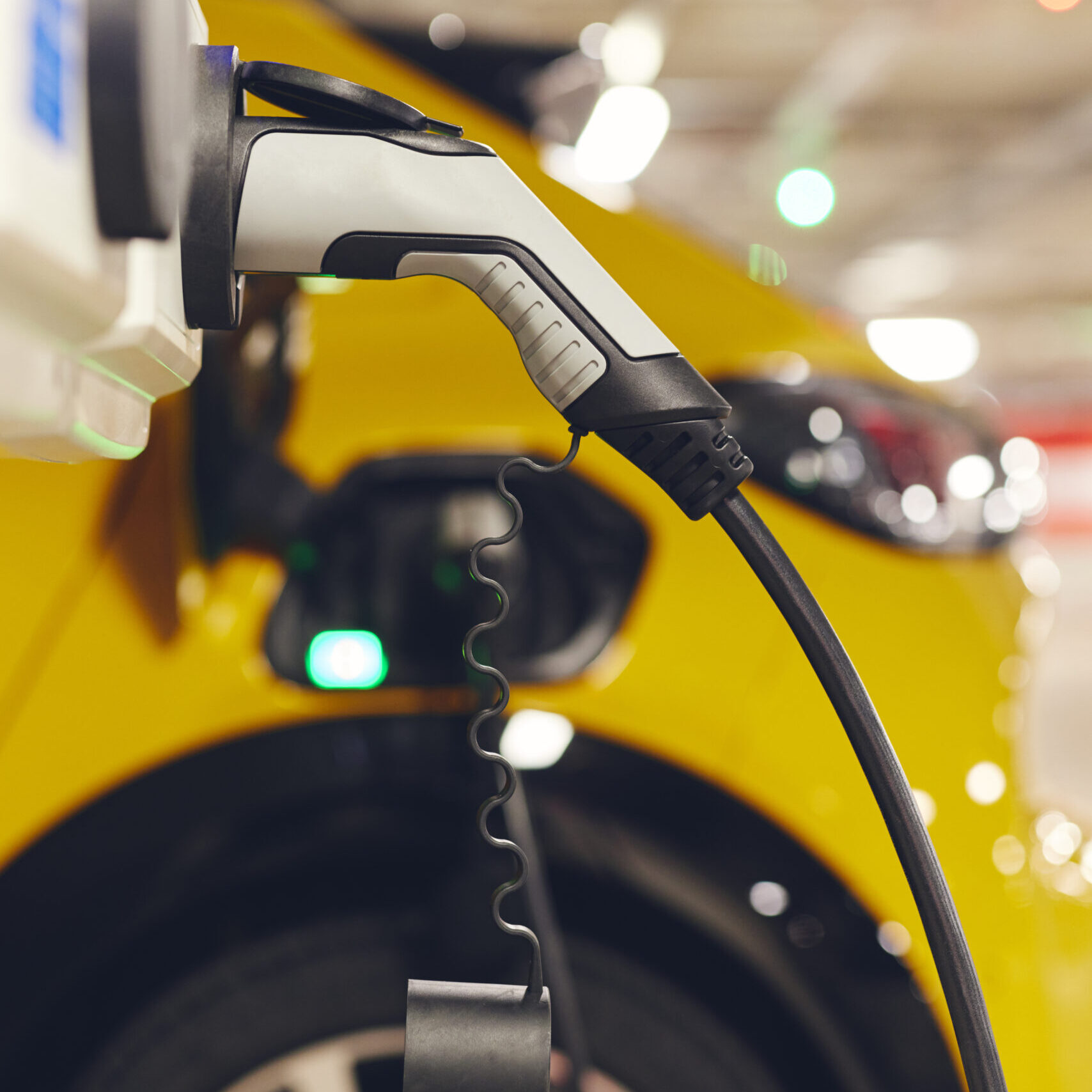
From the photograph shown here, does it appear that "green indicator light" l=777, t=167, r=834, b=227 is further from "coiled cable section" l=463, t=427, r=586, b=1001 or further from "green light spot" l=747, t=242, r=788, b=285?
"coiled cable section" l=463, t=427, r=586, b=1001

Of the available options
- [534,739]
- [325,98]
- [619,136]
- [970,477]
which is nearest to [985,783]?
[970,477]

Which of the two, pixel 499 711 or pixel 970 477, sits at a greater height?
pixel 970 477

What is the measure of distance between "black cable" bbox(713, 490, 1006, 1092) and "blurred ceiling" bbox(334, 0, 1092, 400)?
3.04 m

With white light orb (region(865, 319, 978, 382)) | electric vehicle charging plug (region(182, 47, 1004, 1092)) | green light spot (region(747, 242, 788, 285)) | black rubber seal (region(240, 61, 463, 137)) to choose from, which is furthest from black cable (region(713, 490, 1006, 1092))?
white light orb (region(865, 319, 978, 382))

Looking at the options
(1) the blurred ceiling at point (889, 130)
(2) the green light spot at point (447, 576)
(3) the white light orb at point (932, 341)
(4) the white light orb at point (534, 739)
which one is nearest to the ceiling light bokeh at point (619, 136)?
(2) the green light spot at point (447, 576)

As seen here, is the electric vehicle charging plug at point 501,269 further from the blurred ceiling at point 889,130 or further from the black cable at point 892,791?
the blurred ceiling at point 889,130

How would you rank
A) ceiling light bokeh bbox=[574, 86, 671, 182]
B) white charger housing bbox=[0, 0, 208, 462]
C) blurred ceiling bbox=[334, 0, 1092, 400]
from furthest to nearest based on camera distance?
1. blurred ceiling bbox=[334, 0, 1092, 400]
2. ceiling light bokeh bbox=[574, 86, 671, 182]
3. white charger housing bbox=[0, 0, 208, 462]

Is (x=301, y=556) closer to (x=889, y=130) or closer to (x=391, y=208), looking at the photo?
(x=391, y=208)

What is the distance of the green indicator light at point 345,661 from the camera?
787 mm

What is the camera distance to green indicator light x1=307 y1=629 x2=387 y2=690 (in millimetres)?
787

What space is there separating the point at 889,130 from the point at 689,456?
7.40 m

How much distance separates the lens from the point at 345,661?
31.3 inches

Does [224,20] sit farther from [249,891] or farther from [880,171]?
[880,171]

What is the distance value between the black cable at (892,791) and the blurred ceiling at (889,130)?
3038 mm
